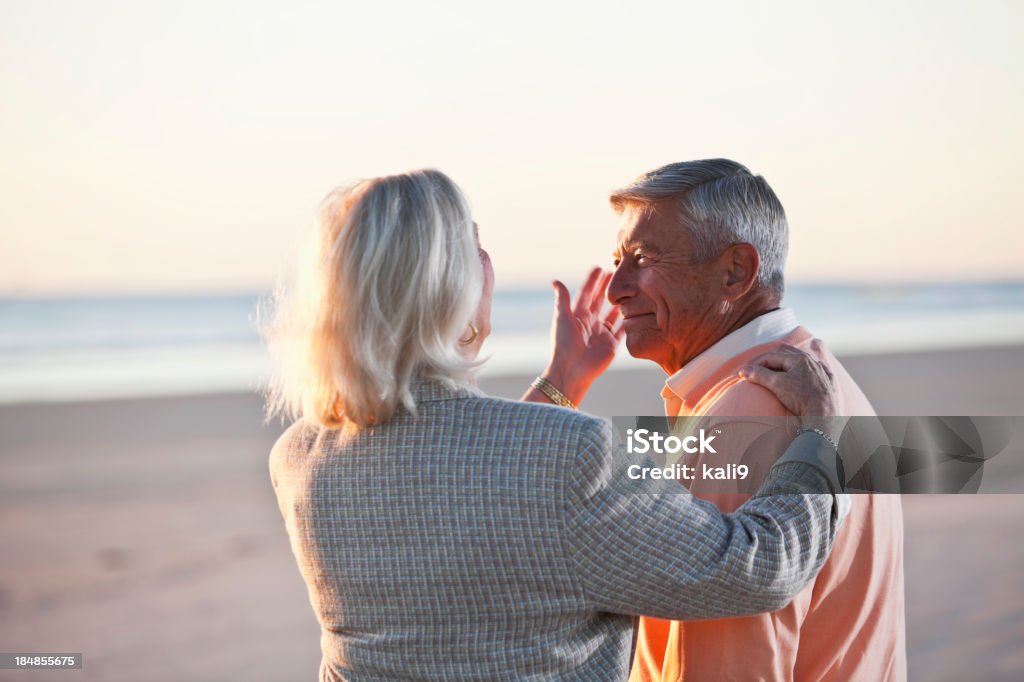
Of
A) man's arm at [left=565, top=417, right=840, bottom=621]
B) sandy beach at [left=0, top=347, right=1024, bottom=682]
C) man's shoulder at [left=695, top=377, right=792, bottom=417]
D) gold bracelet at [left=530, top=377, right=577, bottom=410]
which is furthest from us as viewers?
sandy beach at [left=0, top=347, right=1024, bottom=682]

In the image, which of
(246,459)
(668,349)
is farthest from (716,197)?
(246,459)

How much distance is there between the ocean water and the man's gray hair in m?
9.26

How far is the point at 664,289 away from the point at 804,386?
58 cm

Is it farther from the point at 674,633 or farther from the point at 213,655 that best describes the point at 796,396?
the point at 213,655

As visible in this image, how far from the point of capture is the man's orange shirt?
85.0 inches

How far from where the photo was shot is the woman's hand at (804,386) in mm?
2213

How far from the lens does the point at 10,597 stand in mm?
6164

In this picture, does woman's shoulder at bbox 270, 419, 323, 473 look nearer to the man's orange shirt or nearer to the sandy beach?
the man's orange shirt

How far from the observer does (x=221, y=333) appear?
69.2ft

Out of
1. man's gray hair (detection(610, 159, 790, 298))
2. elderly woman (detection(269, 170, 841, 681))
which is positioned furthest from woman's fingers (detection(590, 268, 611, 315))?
elderly woman (detection(269, 170, 841, 681))

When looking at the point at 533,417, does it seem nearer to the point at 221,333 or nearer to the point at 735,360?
the point at 735,360

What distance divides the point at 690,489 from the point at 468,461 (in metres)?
0.59

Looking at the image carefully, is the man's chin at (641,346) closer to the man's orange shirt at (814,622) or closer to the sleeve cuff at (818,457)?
the man's orange shirt at (814,622)

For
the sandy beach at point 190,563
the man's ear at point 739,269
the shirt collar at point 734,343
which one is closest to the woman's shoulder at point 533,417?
the shirt collar at point 734,343
